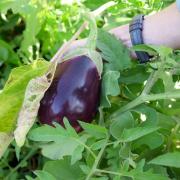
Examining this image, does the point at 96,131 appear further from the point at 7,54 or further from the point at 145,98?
the point at 7,54

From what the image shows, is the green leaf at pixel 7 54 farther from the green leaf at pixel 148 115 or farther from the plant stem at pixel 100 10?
the green leaf at pixel 148 115

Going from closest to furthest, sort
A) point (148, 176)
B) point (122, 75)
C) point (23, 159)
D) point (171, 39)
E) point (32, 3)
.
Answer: point (148, 176) < point (122, 75) < point (171, 39) < point (23, 159) < point (32, 3)

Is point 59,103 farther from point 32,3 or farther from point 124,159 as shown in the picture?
point 32,3

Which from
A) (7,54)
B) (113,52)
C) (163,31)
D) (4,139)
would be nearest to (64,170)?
(4,139)

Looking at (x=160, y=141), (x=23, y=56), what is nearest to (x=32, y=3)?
(x=23, y=56)

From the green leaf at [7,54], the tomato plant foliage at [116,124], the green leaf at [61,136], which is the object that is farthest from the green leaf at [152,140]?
the green leaf at [7,54]

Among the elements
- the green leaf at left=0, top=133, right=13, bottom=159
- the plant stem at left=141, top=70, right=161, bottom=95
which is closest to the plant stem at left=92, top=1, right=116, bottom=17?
the plant stem at left=141, top=70, right=161, bottom=95
